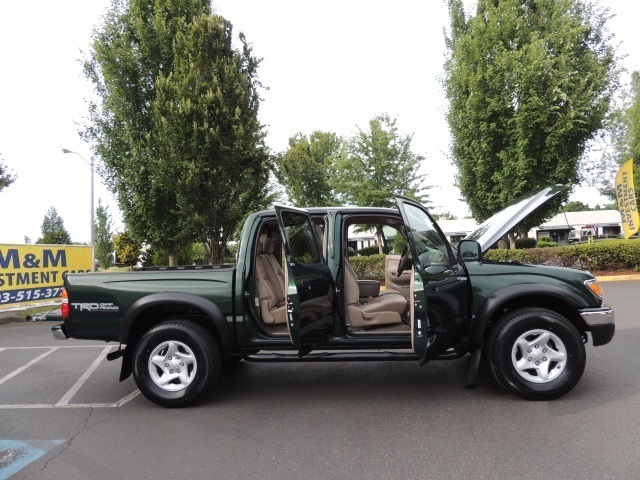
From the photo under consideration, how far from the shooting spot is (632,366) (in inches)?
193

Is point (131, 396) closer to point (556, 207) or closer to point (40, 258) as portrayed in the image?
point (40, 258)

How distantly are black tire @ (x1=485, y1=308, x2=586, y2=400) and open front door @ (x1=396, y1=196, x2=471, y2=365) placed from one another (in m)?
0.40

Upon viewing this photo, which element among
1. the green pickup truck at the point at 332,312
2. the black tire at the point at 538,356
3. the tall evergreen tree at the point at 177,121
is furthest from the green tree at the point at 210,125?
the black tire at the point at 538,356

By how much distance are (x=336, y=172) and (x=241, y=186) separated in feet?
44.4

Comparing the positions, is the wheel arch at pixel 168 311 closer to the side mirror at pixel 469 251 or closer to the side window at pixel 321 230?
the side window at pixel 321 230

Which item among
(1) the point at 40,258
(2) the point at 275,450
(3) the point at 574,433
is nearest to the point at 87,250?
(1) the point at 40,258

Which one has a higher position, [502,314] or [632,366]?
[502,314]

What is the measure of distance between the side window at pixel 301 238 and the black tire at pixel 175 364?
1196 millimetres

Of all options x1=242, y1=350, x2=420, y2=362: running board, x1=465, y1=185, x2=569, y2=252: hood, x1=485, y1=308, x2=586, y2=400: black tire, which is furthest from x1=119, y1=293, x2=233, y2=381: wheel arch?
x1=465, y1=185, x2=569, y2=252: hood

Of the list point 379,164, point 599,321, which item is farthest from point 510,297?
point 379,164

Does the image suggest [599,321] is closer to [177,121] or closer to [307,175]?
[177,121]

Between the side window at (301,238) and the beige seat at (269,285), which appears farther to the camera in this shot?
the beige seat at (269,285)

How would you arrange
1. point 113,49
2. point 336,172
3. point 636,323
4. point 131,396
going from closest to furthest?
point 131,396, point 636,323, point 113,49, point 336,172

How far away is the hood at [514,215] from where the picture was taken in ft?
14.0
